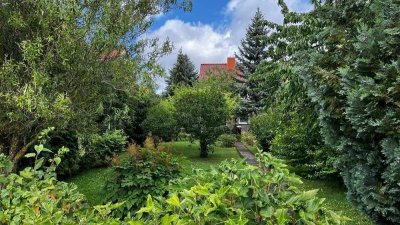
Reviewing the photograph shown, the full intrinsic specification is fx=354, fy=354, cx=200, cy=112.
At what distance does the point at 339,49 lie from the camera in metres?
3.86

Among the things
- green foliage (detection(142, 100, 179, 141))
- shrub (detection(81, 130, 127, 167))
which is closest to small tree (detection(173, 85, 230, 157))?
green foliage (detection(142, 100, 179, 141))

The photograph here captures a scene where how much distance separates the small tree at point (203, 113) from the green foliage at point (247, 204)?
1371 centimetres

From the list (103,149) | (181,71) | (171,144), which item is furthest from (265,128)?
(181,71)

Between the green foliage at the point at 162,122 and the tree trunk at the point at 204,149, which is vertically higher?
the green foliage at the point at 162,122

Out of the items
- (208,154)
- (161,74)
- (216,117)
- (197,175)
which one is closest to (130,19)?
(161,74)

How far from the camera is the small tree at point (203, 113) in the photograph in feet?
51.2

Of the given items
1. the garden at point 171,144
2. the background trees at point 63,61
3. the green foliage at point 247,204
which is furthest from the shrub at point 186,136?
the green foliage at point 247,204

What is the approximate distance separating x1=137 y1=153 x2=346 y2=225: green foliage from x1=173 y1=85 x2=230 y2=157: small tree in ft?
45.0

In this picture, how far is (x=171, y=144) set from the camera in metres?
5.99

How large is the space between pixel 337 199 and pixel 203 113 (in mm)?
8566

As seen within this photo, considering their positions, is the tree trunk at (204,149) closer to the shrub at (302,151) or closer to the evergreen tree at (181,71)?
the shrub at (302,151)

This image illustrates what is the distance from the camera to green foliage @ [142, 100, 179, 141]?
17.4 metres

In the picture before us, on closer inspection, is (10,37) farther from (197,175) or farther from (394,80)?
(394,80)

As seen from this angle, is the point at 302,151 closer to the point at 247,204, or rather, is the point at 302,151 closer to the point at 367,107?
the point at 367,107
